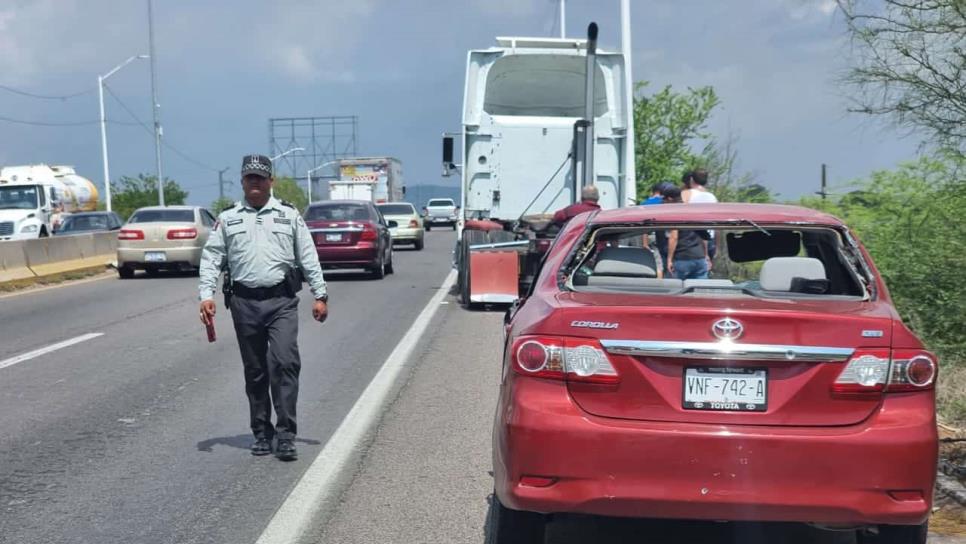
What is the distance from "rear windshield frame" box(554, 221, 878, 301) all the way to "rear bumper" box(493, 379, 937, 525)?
0.82 meters

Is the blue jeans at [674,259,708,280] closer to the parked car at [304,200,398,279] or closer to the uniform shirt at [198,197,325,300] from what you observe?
the uniform shirt at [198,197,325,300]

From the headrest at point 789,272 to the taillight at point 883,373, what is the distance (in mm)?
1043

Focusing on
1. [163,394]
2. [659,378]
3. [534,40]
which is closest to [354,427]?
[163,394]

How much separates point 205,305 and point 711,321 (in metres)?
4.02

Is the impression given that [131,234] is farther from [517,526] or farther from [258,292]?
[517,526]

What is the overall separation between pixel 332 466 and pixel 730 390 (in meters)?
3.31

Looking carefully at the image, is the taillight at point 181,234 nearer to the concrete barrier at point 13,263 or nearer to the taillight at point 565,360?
the concrete barrier at point 13,263

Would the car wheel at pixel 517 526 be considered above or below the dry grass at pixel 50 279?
above

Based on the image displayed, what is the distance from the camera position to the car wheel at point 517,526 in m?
4.91

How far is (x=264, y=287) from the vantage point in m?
7.59

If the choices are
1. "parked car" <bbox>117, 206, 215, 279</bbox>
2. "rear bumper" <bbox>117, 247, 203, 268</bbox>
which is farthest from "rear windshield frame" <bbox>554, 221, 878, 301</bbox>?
"rear bumper" <bbox>117, 247, 203, 268</bbox>

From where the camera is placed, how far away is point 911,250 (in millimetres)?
11750

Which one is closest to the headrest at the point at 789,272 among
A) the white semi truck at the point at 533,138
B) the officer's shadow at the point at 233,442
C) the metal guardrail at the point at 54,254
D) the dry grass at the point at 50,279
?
the officer's shadow at the point at 233,442

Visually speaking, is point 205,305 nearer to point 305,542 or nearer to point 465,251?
point 305,542
